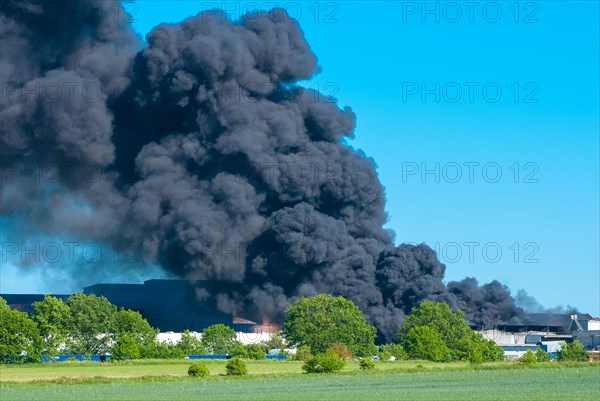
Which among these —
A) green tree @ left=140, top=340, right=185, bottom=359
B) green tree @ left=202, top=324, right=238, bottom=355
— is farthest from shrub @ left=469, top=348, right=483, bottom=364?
green tree @ left=140, top=340, right=185, bottom=359

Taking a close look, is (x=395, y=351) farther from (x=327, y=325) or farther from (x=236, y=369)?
(x=236, y=369)

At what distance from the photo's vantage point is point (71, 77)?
366 ft

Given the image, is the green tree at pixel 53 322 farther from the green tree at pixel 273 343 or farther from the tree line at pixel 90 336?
the green tree at pixel 273 343

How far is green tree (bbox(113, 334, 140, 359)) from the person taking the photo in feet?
294

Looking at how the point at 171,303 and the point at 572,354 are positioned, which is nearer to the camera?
the point at 572,354

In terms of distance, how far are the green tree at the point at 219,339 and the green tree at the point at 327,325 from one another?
6.55 metres

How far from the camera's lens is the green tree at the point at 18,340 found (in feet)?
287

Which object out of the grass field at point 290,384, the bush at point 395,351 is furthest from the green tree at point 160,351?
the bush at point 395,351

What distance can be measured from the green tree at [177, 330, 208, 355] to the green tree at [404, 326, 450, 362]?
1977 cm

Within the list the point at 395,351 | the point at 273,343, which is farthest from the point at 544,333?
the point at 273,343

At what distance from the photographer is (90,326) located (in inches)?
3932

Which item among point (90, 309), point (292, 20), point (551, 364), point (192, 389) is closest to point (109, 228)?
point (90, 309)

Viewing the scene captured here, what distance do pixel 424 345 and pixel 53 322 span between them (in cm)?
3430

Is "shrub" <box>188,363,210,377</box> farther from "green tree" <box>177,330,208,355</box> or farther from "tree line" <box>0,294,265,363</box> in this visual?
"green tree" <box>177,330,208,355</box>
